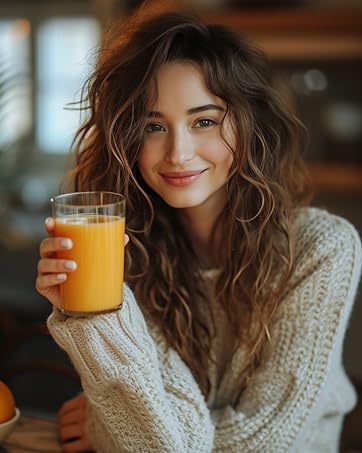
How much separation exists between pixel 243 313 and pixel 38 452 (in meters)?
0.53

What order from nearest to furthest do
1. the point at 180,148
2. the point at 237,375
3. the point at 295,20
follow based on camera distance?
the point at 180,148, the point at 237,375, the point at 295,20

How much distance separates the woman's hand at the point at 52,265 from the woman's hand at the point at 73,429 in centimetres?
33

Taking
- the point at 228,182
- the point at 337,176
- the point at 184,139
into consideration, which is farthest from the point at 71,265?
the point at 337,176

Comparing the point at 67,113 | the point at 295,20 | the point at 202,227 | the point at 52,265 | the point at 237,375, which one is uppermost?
the point at 295,20

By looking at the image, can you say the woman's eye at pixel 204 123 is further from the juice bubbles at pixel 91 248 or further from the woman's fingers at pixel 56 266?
the woman's fingers at pixel 56 266

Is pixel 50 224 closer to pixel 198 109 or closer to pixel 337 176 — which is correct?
pixel 198 109

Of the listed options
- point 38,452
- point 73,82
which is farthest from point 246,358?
point 73,82

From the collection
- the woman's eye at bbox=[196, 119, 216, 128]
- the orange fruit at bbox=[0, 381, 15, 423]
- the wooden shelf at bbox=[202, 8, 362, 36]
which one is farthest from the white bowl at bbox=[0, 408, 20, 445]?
the wooden shelf at bbox=[202, 8, 362, 36]

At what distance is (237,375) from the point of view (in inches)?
65.5

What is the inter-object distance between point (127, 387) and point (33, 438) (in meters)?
0.25

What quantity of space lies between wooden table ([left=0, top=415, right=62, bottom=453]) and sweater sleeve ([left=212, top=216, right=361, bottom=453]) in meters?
0.33

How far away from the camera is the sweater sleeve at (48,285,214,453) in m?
1.38

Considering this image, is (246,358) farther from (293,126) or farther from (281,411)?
(293,126)

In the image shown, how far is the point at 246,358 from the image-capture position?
164 cm
